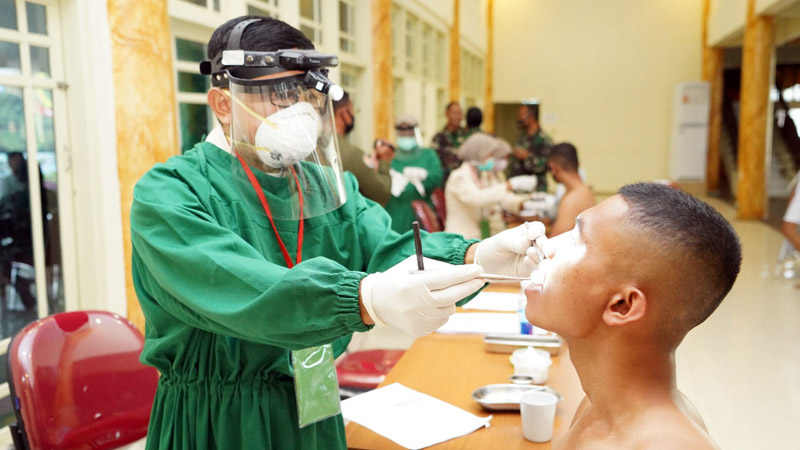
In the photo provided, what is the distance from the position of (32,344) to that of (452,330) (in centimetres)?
136

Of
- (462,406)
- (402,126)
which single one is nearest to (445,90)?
(402,126)

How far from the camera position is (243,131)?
133 centimetres

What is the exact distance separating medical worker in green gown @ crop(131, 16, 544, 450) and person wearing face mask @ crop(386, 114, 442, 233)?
3.12m

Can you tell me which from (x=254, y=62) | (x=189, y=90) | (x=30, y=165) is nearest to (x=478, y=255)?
(x=254, y=62)

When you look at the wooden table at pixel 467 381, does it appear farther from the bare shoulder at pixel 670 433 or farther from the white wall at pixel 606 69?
the white wall at pixel 606 69

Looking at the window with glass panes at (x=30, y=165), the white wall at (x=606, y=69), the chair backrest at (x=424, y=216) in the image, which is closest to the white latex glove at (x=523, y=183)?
the chair backrest at (x=424, y=216)

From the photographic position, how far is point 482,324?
2469 mm

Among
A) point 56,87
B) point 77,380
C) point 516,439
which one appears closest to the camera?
point 516,439

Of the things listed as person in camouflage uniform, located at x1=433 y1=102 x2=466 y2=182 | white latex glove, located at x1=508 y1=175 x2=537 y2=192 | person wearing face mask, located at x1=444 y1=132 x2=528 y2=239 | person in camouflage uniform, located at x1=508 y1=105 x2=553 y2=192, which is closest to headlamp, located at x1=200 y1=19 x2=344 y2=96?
person wearing face mask, located at x1=444 y1=132 x2=528 y2=239

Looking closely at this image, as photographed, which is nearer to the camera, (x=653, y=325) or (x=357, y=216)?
(x=653, y=325)

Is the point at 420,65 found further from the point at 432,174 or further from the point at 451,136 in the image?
the point at 432,174

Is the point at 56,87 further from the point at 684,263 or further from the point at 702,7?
the point at 702,7

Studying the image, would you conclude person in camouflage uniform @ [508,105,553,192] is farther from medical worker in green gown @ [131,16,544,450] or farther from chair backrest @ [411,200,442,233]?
medical worker in green gown @ [131,16,544,450]

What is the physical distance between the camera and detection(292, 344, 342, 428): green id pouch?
1312 millimetres
